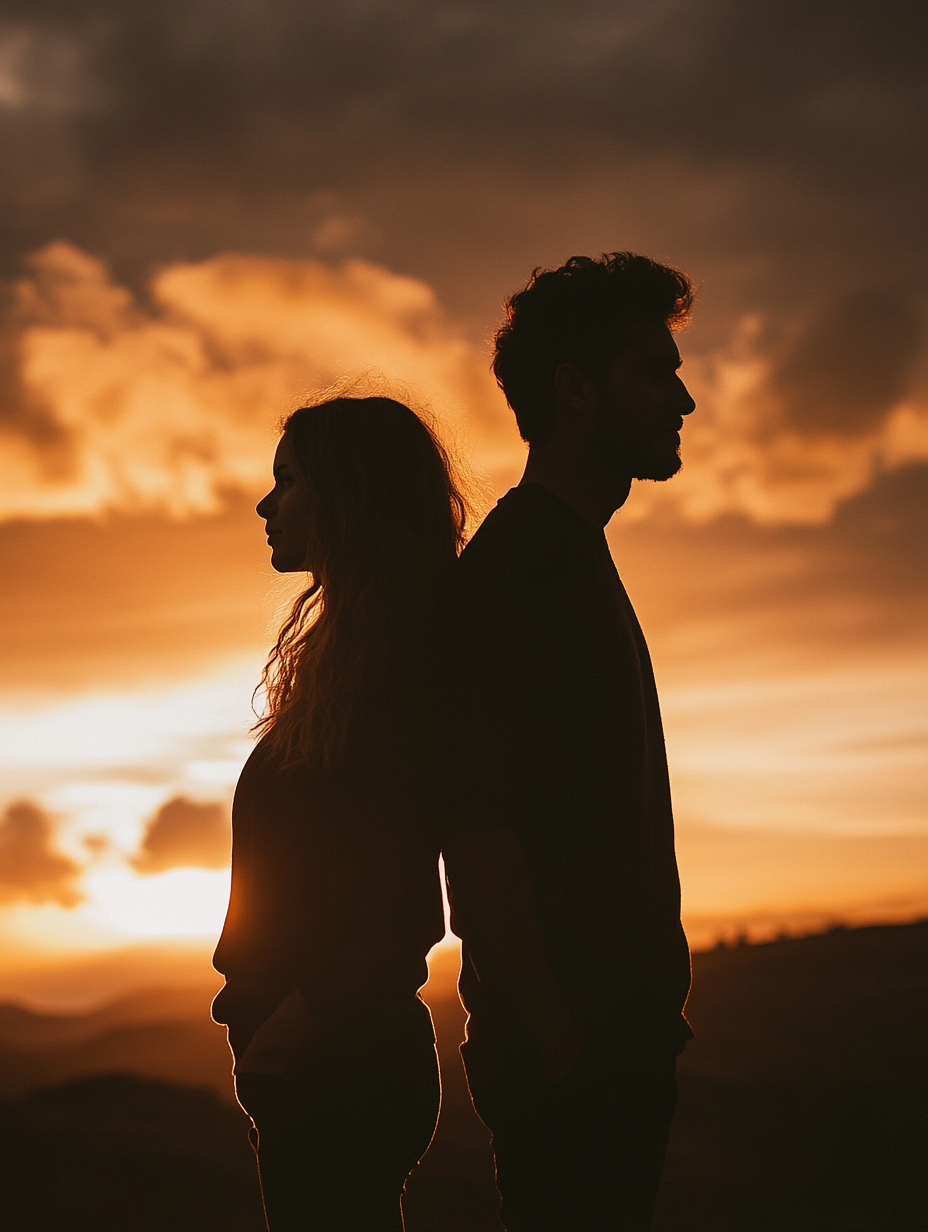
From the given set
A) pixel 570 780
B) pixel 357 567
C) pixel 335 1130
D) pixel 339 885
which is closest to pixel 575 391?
pixel 357 567

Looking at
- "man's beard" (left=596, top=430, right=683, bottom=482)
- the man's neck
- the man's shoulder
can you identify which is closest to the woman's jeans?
the man's shoulder

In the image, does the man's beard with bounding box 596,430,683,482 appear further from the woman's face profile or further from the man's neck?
the woman's face profile

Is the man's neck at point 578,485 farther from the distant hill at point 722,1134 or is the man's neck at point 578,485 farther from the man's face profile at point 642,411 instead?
the distant hill at point 722,1134

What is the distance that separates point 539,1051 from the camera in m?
2.25

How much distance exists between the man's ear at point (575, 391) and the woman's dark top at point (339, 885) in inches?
40.9

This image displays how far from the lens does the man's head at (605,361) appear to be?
2.87m

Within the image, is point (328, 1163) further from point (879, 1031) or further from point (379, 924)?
point (879, 1031)

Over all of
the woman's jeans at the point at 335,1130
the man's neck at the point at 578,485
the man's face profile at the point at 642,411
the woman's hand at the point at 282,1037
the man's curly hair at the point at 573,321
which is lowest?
the woman's jeans at the point at 335,1130

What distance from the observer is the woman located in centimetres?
229

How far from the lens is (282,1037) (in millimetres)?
2305

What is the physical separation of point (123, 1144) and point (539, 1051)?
13.5 meters

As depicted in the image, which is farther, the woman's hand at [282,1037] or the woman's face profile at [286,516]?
the woman's face profile at [286,516]

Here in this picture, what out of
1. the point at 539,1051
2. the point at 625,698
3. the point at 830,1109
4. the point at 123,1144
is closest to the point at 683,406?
the point at 625,698

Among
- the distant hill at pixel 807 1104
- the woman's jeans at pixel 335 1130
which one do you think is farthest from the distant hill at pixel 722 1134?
the woman's jeans at pixel 335 1130
